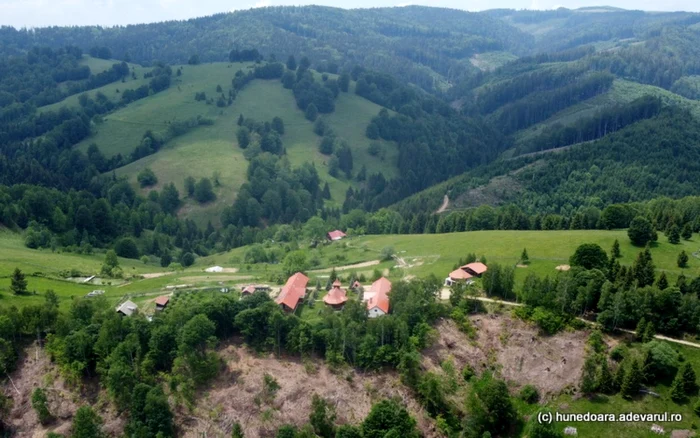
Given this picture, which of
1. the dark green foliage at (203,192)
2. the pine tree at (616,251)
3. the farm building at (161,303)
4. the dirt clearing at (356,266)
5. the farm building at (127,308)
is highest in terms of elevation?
the pine tree at (616,251)

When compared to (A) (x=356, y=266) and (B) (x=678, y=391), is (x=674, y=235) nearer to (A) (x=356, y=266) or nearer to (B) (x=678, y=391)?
(B) (x=678, y=391)

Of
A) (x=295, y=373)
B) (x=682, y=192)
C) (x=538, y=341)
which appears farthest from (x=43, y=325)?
(x=682, y=192)

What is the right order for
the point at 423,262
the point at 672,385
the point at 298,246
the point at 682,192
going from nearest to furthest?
1. the point at 672,385
2. the point at 423,262
3. the point at 298,246
4. the point at 682,192

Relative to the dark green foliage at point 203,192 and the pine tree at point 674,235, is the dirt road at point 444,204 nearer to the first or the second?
the dark green foliage at point 203,192

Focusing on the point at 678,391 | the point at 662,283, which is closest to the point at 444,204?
the point at 662,283

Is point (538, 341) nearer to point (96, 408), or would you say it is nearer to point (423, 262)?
point (423, 262)

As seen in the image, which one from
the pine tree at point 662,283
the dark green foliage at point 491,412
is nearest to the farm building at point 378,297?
the dark green foliage at point 491,412
